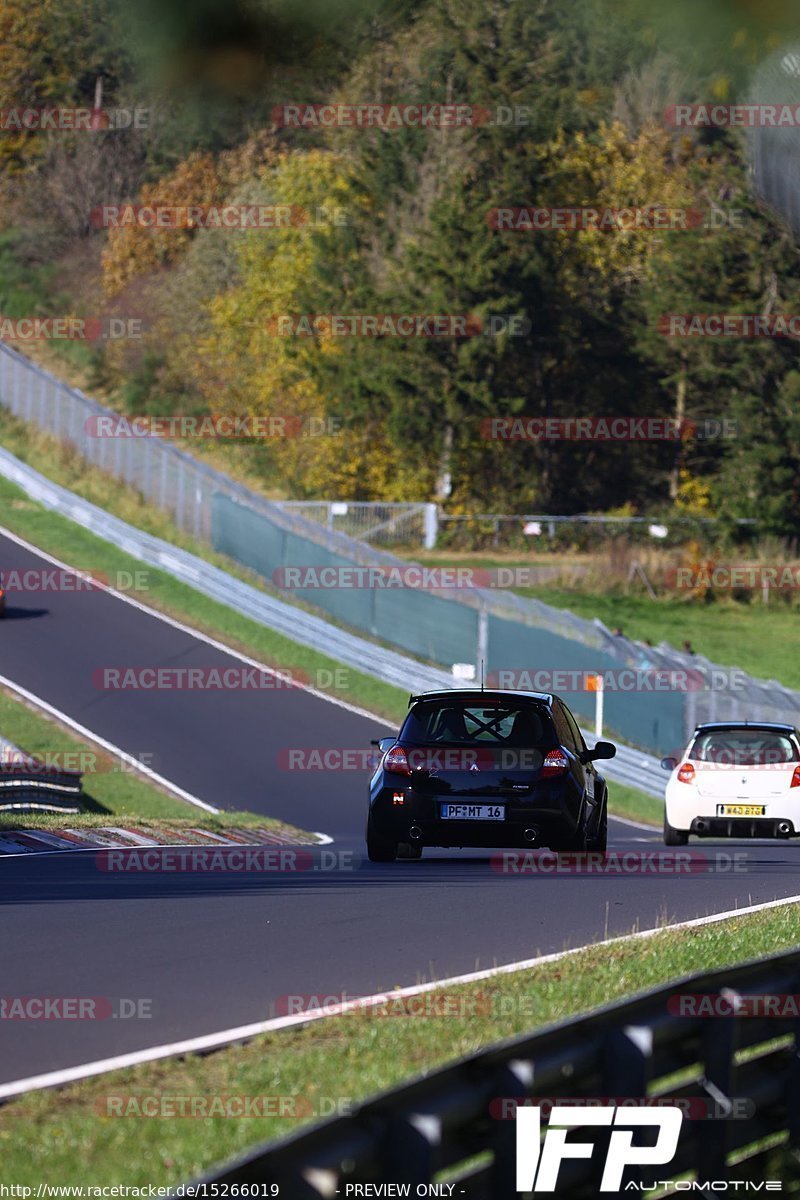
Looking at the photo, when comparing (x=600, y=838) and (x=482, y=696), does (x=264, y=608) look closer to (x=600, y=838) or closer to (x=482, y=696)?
(x=600, y=838)

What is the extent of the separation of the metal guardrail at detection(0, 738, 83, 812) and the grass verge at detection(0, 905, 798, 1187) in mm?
13220

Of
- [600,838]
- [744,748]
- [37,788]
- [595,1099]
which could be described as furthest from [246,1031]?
[37,788]

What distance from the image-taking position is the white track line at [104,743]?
29.5 metres

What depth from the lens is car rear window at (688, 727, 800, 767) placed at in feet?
68.2

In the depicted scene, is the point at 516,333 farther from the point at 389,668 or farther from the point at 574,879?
the point at 574,879

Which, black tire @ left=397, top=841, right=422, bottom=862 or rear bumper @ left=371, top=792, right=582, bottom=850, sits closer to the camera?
rear bumper @ left=371, top=792, right=582, bottom=850

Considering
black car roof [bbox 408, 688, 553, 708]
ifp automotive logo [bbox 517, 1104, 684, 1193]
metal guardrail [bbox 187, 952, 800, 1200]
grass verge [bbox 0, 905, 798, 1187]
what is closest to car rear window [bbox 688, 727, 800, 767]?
black car roof [bbox 408, 688, 553, 708]

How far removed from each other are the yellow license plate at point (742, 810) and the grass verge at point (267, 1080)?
10.9 m

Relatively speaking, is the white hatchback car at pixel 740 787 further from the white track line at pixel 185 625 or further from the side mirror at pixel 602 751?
the white track line at pixel 185 625

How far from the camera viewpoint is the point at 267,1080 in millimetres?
6812

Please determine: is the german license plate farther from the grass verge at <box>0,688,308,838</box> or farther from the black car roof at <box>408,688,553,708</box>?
the grass verge at <box>0,688,308,838</box>

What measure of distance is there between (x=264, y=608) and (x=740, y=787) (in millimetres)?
23409

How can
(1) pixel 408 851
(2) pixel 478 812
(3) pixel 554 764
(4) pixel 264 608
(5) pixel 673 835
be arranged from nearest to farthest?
1. (2) pixel 478 812
2. (3) pixel 554 764
3. (1) pixel 408 851
4. (5) pixel 673 835
5. (4) pixel 264 608

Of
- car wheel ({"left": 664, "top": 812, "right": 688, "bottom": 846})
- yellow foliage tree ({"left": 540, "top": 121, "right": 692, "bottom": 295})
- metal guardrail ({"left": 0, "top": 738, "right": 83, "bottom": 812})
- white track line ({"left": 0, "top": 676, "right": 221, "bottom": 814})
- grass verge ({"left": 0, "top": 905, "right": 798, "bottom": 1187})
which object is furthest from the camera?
yellow foliage tree ({"left": 540, "top": 121, "right": 692, "bottom": 295})
